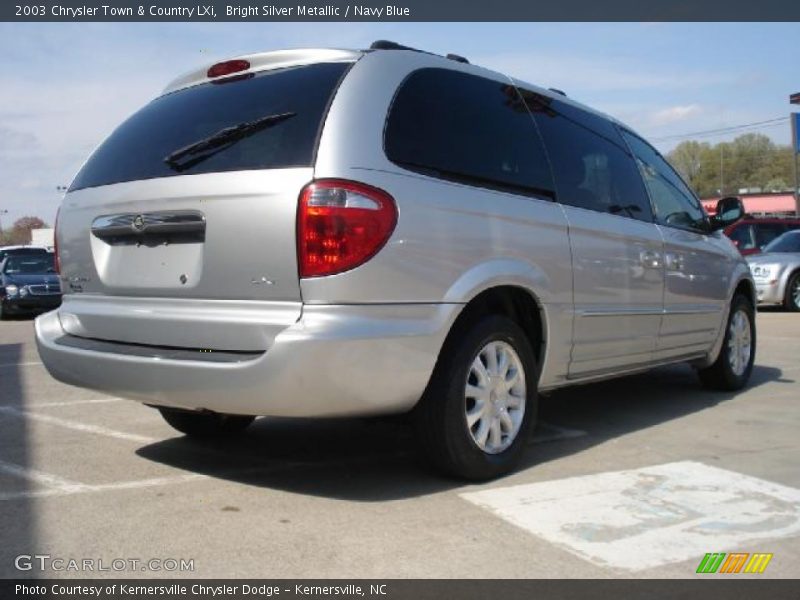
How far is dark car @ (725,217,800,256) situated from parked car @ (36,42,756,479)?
12510mm

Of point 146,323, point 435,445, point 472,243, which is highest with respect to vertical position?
point 472,243

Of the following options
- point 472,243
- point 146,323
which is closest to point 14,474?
point 146,323

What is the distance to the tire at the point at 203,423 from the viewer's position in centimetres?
455

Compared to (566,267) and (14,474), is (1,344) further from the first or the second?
(566,267)

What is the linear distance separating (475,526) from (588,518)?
0.47 meters

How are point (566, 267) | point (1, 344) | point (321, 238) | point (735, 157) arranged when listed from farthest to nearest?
point (735, 157) < point (1, 344) < point (566, 267) < point (321, 238)

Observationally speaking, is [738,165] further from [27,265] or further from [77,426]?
[77,426]

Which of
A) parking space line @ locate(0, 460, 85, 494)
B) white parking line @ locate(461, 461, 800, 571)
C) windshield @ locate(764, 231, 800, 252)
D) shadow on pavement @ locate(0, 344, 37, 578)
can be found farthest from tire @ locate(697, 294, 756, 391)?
windshield @ locate(764, 231, 800, 252)

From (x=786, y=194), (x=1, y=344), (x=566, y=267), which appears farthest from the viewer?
(x=786, y=194)

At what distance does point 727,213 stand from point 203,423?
13.8 ft

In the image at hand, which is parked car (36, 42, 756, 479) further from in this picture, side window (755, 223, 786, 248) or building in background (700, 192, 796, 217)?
building in background (700, 192, 796, 217)

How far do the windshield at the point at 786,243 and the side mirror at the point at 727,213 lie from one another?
30.9 feet

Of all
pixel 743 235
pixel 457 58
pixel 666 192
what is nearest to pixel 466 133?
pixel 457 58

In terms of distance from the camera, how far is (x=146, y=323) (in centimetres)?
350
